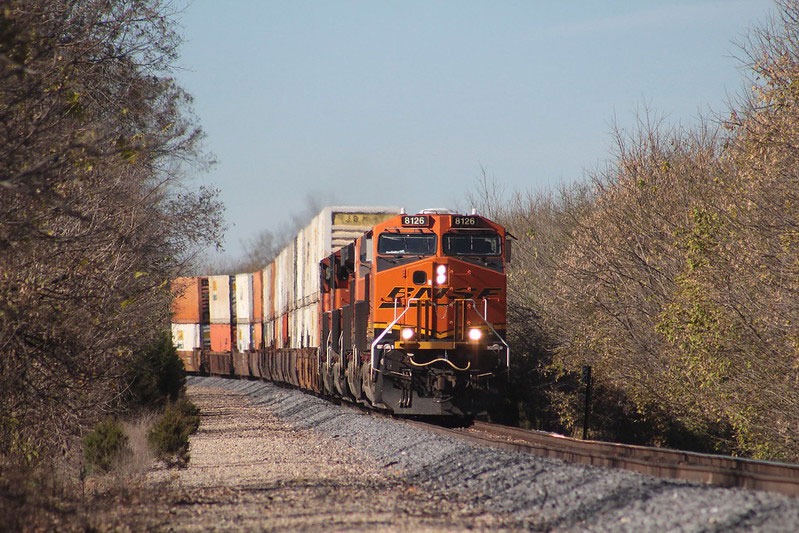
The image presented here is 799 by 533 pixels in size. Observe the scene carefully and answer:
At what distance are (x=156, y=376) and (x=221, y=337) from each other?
67.6ft

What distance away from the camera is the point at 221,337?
45.4 m

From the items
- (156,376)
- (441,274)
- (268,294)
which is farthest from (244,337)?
(441,274)

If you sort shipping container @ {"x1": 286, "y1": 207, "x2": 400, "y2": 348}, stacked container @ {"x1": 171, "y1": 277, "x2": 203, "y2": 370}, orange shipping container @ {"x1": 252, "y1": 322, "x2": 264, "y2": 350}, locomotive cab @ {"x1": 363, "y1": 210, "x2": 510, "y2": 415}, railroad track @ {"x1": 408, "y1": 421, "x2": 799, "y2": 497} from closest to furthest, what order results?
1. railroad track @ {"x1": 408, "y1": 421, "x2": 799, "y2": 497}
2. locomotive cab @ {"x1": 363, "y1": 210, "x2": 510, "y2": 415}
3. shipping container @ {"x1": 286, "y1": 207, "x2": 400, "y2": 348}
4. orange shipping container @ {"x1": 252, "y1": 322, "x2": 264, "y2": 350}
5. stacked container @ {"x1": 171, "y1": 277, "x2": 203, "y2": 370}

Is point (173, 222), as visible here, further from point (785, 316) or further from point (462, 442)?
point (785, 316)

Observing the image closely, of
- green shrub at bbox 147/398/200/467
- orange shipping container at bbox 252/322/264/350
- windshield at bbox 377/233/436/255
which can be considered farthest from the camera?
orange shipping container at bbox 252/322/264/350

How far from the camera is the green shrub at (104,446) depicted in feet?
41.3

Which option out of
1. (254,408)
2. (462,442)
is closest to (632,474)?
(462,442)

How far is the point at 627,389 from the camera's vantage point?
21828mm

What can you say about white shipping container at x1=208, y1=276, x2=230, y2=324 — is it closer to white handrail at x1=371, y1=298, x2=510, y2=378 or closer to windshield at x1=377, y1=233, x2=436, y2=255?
windshield at x1=377, y1=233, x2=436, y2=255

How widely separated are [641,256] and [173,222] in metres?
11.5

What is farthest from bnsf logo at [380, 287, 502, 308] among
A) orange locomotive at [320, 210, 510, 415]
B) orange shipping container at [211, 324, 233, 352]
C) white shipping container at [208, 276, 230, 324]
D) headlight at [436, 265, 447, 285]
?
orange shipping container at [211, 324, 233, 352]

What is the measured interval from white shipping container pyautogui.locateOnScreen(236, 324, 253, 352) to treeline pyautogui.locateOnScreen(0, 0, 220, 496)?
24.8 m

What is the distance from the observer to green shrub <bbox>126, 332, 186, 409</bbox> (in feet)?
75.4

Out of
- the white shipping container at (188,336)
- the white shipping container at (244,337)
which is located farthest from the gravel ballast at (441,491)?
the white shipping container at (188,336)
